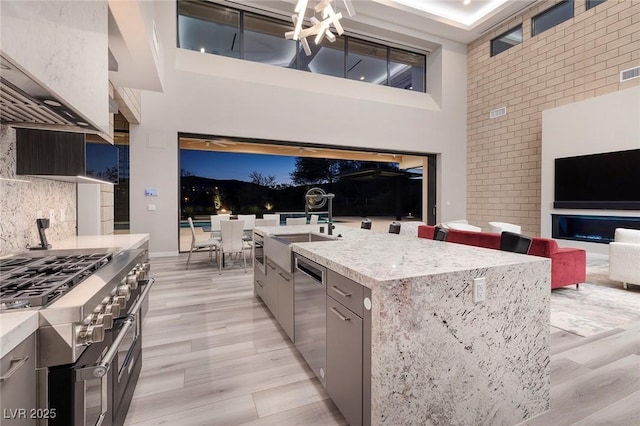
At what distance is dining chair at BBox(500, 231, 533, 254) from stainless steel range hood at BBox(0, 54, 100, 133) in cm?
267

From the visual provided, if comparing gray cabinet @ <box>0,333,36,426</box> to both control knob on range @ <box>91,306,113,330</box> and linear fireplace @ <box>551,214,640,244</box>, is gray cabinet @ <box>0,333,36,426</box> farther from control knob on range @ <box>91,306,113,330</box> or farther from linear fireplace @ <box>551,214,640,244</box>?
linear fireplace @ <box>551,214,640,244</box>

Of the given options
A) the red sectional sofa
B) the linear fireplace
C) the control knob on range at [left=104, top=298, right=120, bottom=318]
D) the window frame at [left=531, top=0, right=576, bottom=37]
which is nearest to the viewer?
the control knob on range at [left=104, top=298, right=120, bottom=318]

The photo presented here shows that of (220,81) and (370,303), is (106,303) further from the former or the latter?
(220,81)

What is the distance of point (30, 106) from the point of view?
1323 mm

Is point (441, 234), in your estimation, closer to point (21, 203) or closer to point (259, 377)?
point (259, 377)

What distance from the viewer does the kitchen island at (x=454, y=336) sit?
3.96 feet

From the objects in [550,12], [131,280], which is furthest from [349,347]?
[550,12]

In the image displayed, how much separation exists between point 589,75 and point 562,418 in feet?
25.3

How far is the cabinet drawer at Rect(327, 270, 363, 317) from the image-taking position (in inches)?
51.7

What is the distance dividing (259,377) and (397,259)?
1219mm

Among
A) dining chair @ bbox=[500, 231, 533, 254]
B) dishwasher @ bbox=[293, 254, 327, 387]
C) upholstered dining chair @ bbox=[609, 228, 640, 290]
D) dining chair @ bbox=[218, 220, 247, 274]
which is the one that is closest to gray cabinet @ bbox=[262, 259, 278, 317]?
dishwasher @ bbox=[293, 254, 327, 387]

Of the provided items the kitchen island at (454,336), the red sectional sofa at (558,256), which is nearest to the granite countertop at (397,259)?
the kitchen island at (454,336)

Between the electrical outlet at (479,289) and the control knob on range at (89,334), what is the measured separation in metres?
1.48

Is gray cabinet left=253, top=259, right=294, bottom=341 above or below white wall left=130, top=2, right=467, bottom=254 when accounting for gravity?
below
